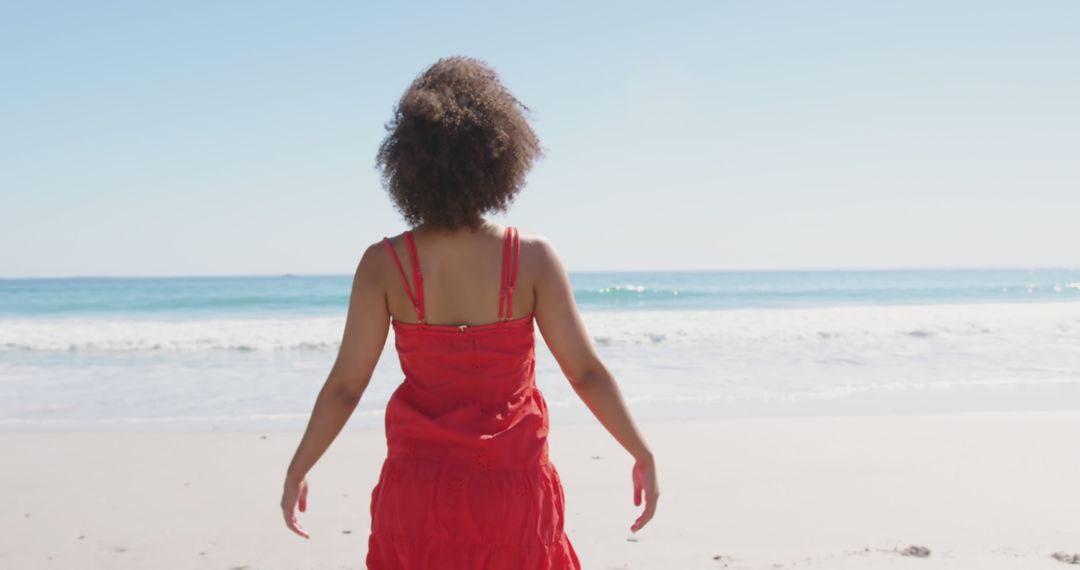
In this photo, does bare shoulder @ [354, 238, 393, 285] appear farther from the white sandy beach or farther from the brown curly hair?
the white sandy beach

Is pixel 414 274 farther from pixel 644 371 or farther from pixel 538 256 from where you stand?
pixel 644 371

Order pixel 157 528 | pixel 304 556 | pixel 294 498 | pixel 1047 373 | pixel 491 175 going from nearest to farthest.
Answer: pixel 491 175
pixel 294 498
pixel 304 556
pixel 157 528
pixel 1047 373

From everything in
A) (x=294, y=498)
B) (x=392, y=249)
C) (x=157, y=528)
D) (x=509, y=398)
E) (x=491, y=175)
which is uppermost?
(x=491, y=175)

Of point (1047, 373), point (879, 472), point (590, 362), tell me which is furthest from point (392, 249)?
point (1047, 373)

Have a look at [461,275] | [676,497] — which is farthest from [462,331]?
[676,497]

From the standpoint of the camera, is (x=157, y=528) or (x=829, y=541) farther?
(x=157, y=528)

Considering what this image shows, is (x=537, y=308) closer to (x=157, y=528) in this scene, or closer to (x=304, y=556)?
(x=304, y=556)

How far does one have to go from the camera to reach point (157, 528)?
4.60 m

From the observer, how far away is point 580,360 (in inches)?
69.6

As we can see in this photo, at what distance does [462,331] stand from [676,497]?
149 inches

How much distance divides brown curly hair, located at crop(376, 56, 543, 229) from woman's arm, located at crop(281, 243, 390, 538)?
0.15 meters

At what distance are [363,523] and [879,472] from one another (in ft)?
11.0

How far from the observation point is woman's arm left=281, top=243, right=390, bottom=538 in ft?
5.62

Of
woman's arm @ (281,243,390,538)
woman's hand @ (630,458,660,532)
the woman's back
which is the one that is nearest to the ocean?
woman's hand @ (630,458,660,532)
